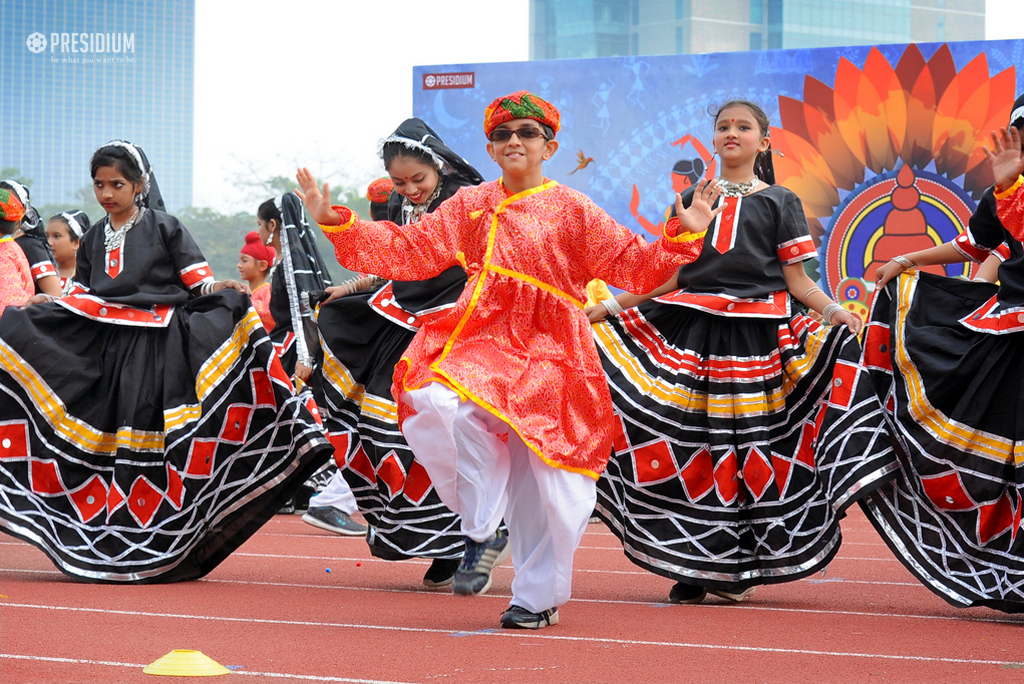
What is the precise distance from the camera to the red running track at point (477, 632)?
11.4ft

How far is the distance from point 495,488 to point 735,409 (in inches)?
48.3

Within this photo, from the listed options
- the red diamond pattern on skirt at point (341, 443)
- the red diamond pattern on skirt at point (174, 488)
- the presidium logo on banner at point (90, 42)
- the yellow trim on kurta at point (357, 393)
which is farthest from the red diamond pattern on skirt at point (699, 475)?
the presidium logo on banner at point (90, 42)

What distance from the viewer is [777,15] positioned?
18.6 m

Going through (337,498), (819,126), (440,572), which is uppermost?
(819,126)

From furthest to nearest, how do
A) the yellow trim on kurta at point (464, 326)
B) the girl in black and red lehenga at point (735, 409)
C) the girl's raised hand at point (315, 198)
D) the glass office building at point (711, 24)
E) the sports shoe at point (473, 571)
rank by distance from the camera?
the glass office building at point (711, 24)
the girl in black and red lehenga at point (735, 409)
the sports shoe at point (473, 571)
the girl's raised hand at point (315, 198)
the yellow trim on kurta at point (464, 326)

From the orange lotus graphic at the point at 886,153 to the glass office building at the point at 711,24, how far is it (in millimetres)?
6571

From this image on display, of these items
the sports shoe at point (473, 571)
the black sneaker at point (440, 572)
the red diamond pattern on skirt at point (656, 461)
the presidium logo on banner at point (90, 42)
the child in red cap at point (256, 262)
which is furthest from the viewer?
the presidium logo on banner at point (90, 42)

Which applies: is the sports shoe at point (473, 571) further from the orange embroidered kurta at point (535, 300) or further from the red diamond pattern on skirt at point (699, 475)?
the red diamond pattern on skirt at point (699, 475)

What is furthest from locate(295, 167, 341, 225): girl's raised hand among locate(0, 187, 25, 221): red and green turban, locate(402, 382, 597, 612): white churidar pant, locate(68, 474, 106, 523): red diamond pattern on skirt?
locate(0, 187, 25, 221): red and green turban

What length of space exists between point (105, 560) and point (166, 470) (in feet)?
1.48

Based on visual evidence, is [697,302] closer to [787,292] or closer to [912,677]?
[787,292]

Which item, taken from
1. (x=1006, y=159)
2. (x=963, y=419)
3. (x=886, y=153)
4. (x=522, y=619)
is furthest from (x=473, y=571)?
(x=886, y=153)

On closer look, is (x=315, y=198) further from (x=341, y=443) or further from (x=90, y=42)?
(x=90, y=42)

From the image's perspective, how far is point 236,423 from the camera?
555cm
